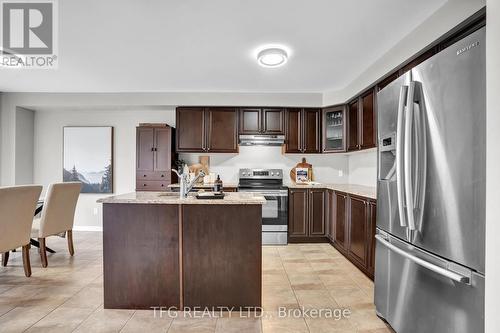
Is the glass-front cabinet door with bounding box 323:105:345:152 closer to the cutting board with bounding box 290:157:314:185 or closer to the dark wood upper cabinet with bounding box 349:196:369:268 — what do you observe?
the cutting board with bounding box 290:157:314:185

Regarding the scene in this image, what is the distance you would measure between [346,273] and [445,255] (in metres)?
1.88

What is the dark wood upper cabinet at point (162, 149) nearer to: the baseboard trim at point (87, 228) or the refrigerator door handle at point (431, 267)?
the baseboard trim at point (87, 228)

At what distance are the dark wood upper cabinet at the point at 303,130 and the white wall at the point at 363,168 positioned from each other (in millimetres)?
645

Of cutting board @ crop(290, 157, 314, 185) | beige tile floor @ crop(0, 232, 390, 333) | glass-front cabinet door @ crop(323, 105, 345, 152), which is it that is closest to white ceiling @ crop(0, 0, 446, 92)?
glass-front cabinet door @ crop(323, 105, 345, 152)

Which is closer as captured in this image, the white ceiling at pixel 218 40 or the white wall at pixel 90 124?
the white ceiling at pixel 218 40

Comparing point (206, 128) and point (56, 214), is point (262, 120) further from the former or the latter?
point (56, 214)

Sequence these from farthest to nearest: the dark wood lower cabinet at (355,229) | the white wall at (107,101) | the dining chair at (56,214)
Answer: the white wall at (107,101), the dining chair at (56,214), the dark wood lower cabinet at (355,229)

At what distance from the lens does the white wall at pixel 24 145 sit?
485cm

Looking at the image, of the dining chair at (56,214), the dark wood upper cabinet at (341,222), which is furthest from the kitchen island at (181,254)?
the dark wood upper cabinet at (341,222)

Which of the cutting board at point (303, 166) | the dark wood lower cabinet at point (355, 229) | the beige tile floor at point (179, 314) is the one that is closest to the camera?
the beige tile floor at point (179, 314)

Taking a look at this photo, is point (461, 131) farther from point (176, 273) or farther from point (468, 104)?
point (176, 273)

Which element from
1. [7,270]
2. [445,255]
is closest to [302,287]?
[445,255]

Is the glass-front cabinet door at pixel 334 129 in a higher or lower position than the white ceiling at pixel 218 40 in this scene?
lower

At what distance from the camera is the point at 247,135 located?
4672 mm
